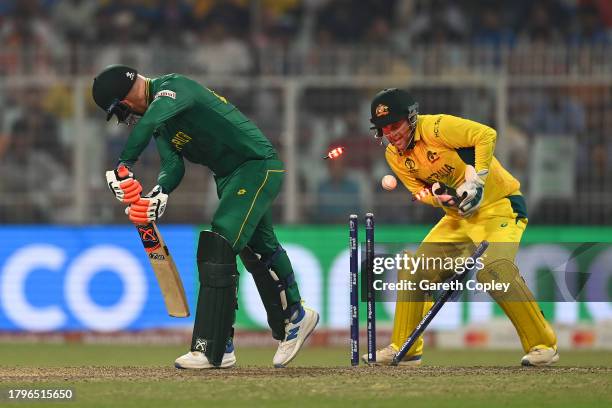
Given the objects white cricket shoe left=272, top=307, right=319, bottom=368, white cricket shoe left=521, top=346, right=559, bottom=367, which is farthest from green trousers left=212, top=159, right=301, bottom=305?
white cricket shoe left=521, top=346, right=559, bottom=367

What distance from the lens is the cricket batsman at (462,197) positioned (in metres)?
8.76

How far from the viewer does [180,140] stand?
340 inches

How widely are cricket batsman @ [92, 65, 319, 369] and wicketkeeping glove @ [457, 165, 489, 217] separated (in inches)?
48.6

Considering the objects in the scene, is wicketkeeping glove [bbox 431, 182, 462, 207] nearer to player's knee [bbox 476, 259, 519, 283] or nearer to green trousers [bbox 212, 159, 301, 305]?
player's knee [bbox 476, 259, 519, 283]

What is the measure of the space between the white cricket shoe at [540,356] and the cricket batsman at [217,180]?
1.59 meters

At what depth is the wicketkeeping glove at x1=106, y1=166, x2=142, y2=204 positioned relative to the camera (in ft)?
26.4

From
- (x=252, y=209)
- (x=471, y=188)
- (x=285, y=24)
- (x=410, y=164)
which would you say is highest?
(x=285, y=24)

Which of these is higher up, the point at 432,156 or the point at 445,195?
the point at 432,156

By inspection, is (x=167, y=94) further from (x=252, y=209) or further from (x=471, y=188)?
(x=471, y=188)

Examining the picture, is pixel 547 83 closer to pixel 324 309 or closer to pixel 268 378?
pixel 324 309

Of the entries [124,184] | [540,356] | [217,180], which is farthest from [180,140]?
[540,356]

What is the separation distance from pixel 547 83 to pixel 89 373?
734 cm

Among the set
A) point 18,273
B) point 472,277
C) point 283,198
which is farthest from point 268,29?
point 472,277

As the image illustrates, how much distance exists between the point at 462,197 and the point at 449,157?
371 millimetres
